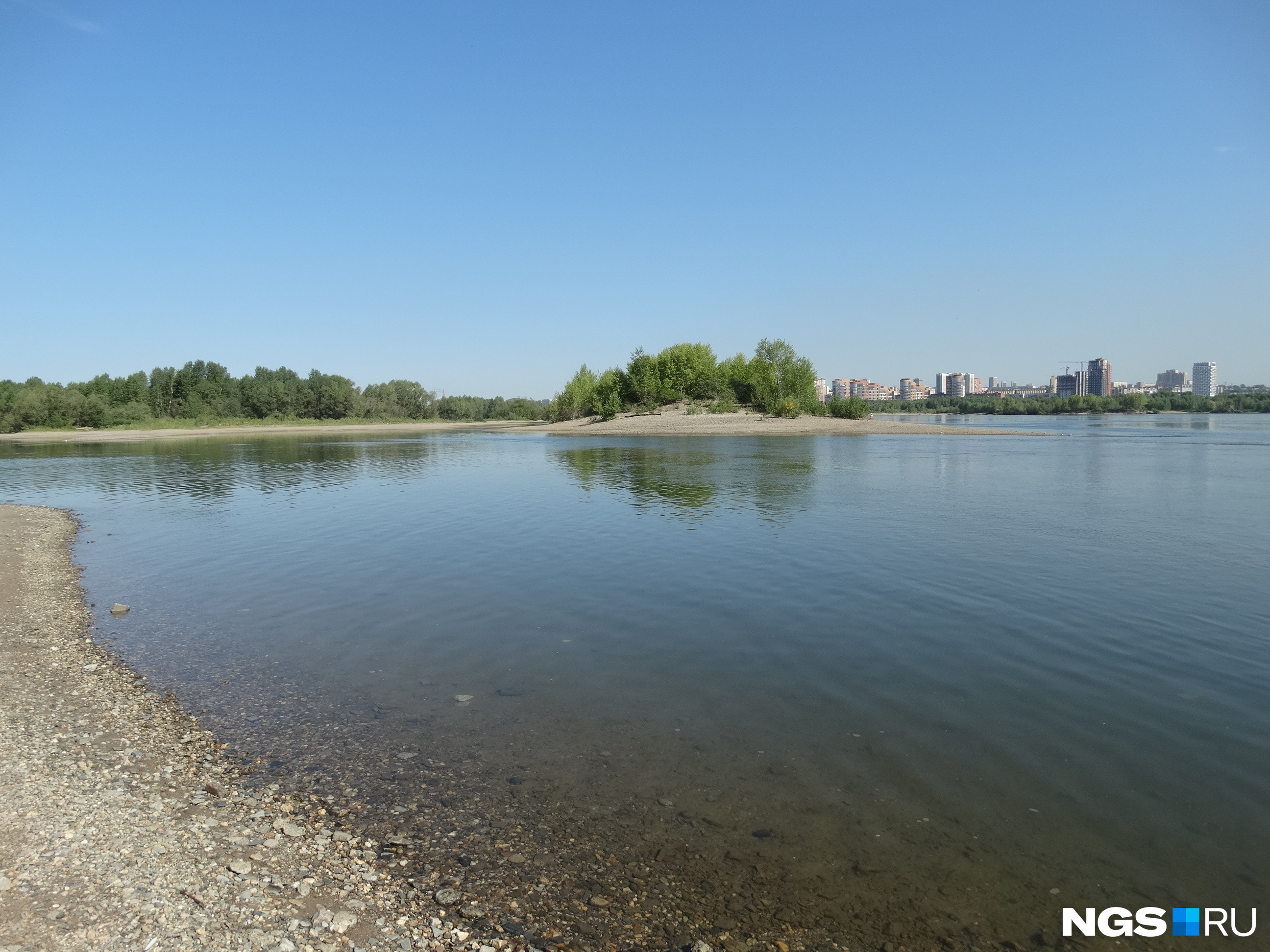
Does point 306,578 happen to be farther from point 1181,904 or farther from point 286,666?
point 1181,904

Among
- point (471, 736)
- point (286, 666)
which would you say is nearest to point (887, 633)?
point (471, 736)

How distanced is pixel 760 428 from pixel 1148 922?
89.8 metres

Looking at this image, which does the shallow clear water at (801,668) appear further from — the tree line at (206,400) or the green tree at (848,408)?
the tree line at (206,400)

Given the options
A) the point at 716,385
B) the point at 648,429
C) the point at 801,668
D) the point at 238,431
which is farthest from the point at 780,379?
the point at 801,668

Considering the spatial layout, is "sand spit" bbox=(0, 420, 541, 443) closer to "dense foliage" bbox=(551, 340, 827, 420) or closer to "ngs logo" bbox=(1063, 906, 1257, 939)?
"dense foliage" bbox=(551, 340, 827, 420)

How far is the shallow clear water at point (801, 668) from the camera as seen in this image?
631 cm

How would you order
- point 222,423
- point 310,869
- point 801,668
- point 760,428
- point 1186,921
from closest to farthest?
point 1186,921, point 310,869, point 801,668, point 760,428, point 222,423

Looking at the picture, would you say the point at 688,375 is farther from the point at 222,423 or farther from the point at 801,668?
the point at 801,668

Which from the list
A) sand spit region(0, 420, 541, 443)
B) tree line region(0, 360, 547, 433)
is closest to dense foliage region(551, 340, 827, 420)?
sand spit region(0, 420, 541, 443)

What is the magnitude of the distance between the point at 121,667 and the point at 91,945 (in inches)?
286

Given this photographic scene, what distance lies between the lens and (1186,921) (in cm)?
532

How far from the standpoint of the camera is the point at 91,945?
15.4ft

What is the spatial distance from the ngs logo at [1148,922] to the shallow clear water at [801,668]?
96 mm

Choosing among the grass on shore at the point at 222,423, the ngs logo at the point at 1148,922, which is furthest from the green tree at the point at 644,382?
the ngs logo at the point at 1148,922
